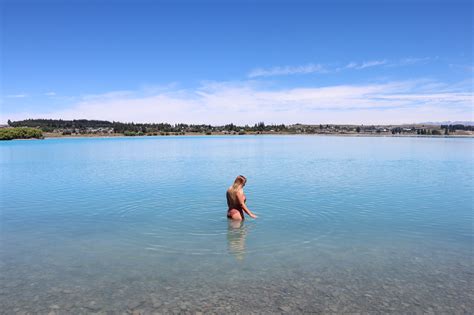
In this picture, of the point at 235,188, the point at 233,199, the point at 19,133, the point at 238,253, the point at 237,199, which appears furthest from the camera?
the point at 19,133

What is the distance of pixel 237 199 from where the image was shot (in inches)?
616

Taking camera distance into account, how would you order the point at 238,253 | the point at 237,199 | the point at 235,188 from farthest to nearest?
the point at 237,199, the point at 235,188, the point at 238,253

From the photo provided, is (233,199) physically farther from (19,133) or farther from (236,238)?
(19,133)

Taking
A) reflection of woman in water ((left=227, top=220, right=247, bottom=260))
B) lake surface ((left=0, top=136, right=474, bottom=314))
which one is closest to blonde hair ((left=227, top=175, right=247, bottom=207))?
reflection of woman in water ((left=227, top=220, right=247, bottom=260))

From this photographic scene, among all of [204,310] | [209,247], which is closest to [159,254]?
[209,247]

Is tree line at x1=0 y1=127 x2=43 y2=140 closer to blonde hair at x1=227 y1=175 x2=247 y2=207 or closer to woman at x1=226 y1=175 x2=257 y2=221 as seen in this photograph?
woman at x1=226 y1=175 x2=257 y2=221

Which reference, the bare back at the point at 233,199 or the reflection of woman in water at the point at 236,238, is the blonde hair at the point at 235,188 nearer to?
the bare back at the point at 233,199

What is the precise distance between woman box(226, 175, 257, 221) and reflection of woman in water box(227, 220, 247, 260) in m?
0.30

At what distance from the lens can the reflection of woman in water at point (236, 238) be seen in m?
12.4

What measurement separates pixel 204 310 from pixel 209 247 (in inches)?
175

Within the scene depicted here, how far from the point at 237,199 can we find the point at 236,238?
216 centimetres

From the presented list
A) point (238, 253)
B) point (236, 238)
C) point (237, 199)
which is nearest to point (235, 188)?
point (237, 199)

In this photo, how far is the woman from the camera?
15266mm

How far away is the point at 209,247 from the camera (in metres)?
13.0
